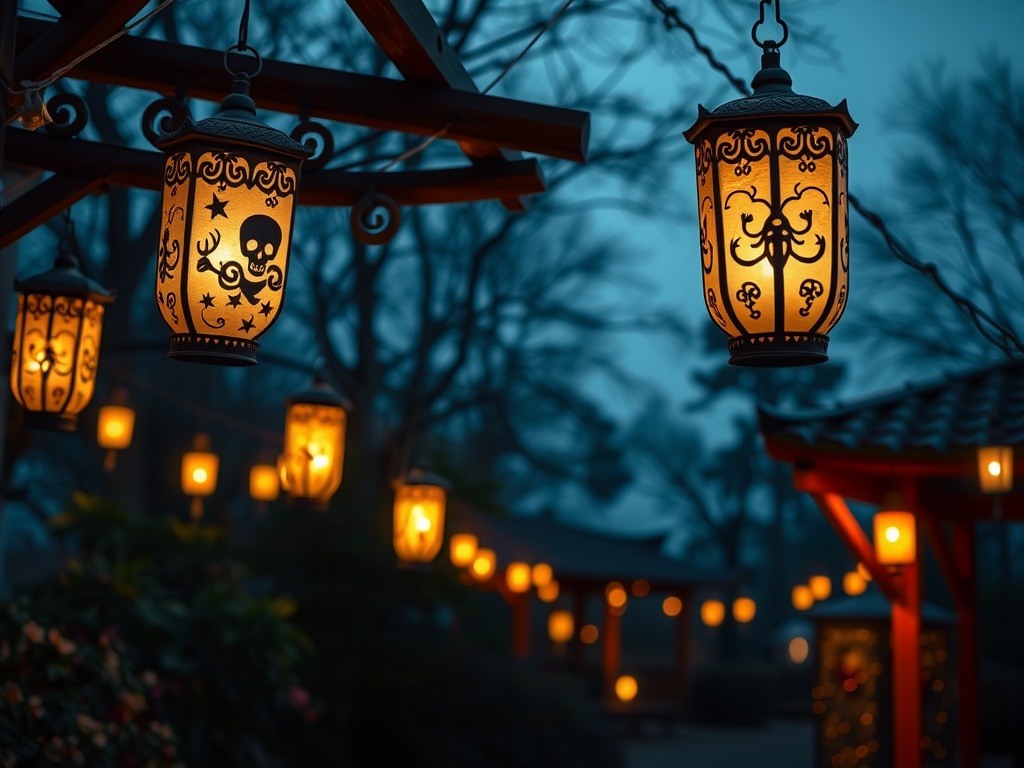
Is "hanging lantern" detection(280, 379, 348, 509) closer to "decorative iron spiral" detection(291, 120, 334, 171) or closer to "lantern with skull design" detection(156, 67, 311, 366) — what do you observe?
"decorative iron spiral" detection(291, 120, 334, 171)

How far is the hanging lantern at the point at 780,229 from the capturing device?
2672mm

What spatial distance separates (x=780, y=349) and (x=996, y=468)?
14.6ft

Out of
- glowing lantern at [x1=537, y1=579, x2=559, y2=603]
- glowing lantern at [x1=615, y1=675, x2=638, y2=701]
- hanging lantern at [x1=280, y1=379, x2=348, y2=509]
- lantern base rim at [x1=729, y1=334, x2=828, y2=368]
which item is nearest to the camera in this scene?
lantern base rim at [x1=729, y1=334, x2=828, y2=368]

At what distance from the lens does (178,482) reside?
22.0 metres

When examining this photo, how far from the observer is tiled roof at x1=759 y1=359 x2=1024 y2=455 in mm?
6742

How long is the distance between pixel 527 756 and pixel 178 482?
42.6ft

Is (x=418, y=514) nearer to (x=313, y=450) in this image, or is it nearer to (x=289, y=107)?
(x=313, y=450)

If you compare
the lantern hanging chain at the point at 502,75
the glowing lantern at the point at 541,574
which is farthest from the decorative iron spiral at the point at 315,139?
the glowing lantern at the point at 541,574

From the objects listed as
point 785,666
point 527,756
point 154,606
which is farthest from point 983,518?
point 785,666

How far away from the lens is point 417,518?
7.70 m

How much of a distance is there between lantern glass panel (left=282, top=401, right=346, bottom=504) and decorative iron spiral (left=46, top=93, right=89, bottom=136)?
265 centimetres

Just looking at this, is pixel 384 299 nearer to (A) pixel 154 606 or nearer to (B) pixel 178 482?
(B) pixel 178 482

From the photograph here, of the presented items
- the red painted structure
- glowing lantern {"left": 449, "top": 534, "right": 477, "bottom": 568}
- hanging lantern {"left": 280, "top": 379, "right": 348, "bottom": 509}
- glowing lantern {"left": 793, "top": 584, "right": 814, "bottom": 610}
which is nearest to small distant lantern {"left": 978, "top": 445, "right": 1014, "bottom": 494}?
the red painted structure

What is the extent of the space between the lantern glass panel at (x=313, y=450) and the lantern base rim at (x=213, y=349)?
3.52 meters
